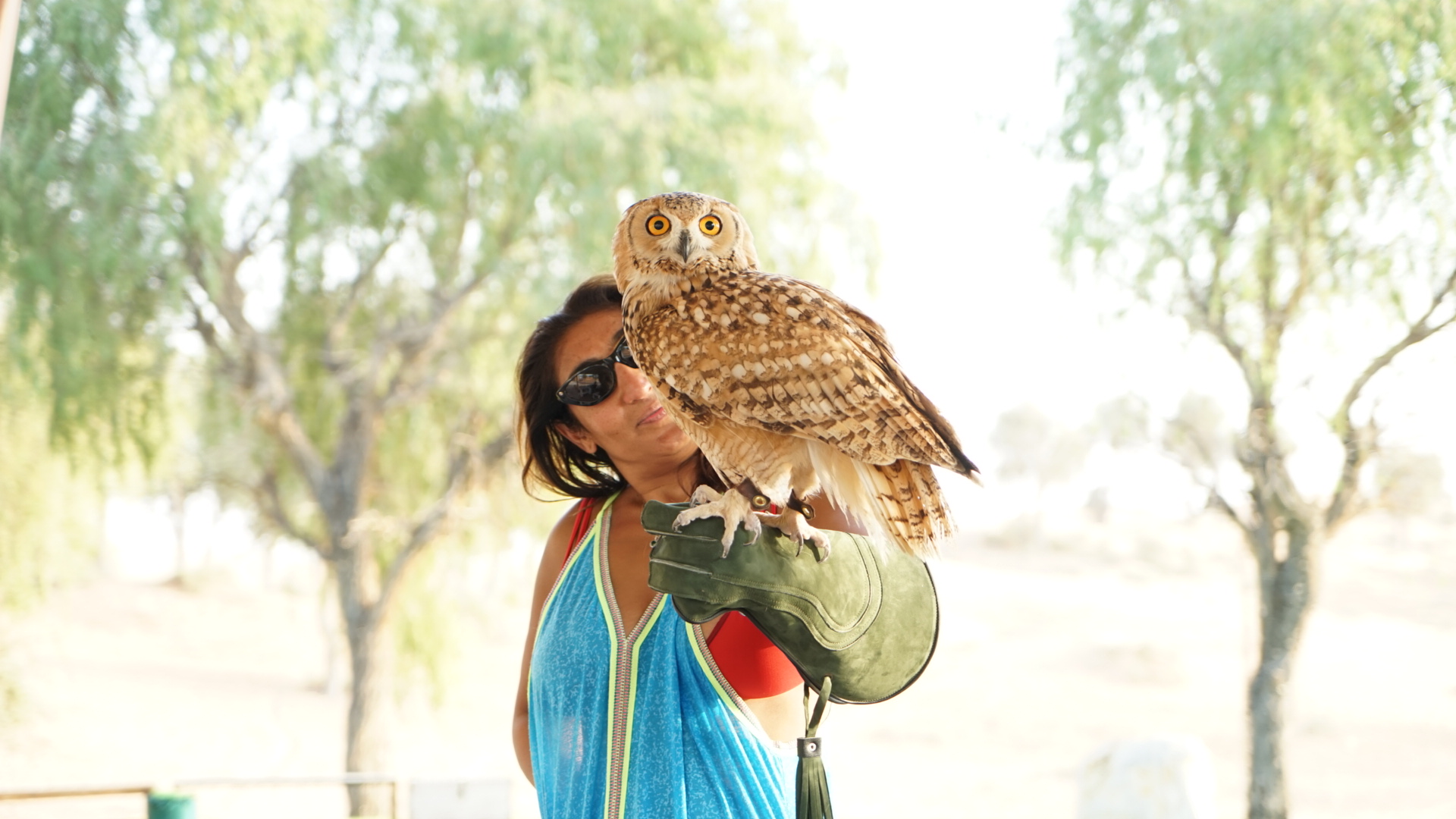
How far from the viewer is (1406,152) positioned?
3.90 m

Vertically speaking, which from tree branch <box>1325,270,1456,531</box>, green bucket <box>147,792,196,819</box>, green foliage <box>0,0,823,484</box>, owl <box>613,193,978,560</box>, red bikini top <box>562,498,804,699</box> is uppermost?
green foliage <box>0,0,823,484</box>

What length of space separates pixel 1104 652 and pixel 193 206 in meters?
16.7

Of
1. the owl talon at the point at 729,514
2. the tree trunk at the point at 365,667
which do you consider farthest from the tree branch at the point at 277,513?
the owl talon at the point at 729,514

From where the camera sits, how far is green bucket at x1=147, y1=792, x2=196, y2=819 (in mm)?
2967

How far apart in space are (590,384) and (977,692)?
16880 mm

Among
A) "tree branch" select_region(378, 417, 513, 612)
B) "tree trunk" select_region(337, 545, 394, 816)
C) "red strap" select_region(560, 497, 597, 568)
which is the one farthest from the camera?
"tree trunk" select_region(337, 545, 394, 816)

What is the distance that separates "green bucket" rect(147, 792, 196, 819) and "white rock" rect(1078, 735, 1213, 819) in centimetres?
388

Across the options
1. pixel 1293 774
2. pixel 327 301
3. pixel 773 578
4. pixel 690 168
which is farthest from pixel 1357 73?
pixel 1293 774

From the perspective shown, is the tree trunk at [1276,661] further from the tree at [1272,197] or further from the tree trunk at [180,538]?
the tree trunk at [180,538]

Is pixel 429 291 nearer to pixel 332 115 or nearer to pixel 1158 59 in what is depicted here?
pixel 332 115

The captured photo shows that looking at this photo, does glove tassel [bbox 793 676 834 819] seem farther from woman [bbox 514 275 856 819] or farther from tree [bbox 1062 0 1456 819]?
tree [bbox 1062 0 1456 819]

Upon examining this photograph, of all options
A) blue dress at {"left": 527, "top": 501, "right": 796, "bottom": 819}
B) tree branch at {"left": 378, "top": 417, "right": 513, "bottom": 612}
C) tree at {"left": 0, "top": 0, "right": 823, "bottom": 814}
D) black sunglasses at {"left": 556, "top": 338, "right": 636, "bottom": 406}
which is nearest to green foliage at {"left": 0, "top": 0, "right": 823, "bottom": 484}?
tree at {"left": 0, "top": 0, "right": 823, "bottom": 814}

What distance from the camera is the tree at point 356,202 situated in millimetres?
4551

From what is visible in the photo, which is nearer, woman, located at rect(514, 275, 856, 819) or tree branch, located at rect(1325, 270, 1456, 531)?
woman, located at rect(514, 275, 856, 819)
